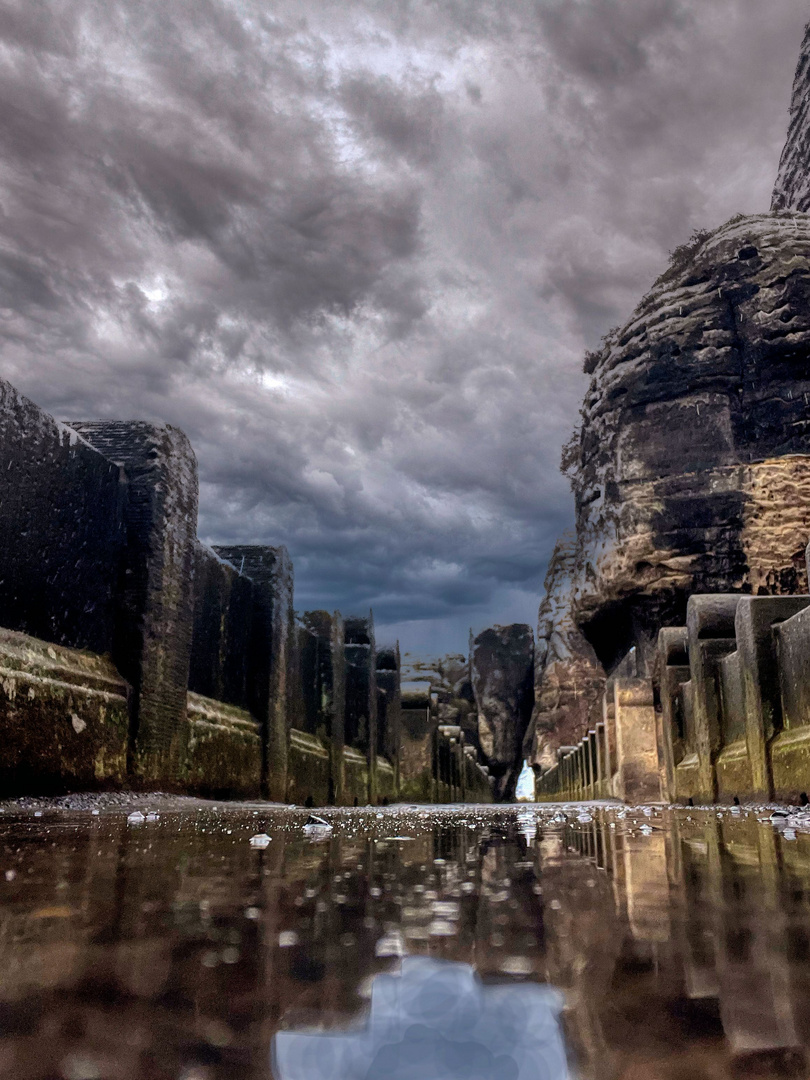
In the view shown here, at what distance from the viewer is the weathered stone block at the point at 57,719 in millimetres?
4910

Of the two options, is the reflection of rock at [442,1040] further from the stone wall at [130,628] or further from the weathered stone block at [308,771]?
the weathered stone block at [308,771]

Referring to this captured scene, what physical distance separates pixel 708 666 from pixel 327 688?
766cm

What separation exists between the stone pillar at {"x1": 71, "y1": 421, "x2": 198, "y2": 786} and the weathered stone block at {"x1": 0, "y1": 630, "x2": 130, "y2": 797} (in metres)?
0.29

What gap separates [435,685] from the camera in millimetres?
41875

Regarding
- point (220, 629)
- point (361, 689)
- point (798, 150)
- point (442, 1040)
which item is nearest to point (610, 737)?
point (361, 689)

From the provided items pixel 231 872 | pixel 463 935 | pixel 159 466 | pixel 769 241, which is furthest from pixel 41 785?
pixel 769 241

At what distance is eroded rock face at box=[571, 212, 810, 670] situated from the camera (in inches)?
569

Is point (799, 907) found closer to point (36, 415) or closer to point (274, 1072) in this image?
point (274, 1072)

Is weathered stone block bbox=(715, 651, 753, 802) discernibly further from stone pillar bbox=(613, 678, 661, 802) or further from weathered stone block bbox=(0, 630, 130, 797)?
weathered stone block bbox=(0, 630, 130, 797)

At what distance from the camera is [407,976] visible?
0.61m

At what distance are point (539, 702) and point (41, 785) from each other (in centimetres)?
2923

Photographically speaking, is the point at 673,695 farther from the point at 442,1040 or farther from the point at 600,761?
the point at 442,1040

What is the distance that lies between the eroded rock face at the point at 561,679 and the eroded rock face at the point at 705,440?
47.1 feet

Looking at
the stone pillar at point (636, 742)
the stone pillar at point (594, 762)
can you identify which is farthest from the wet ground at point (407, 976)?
the stone pillar at point (594, 762)
